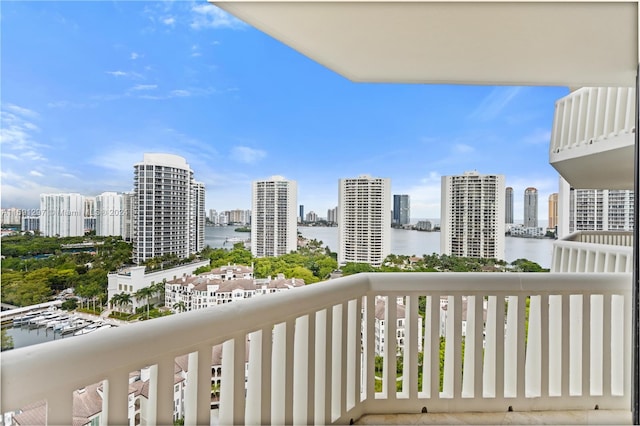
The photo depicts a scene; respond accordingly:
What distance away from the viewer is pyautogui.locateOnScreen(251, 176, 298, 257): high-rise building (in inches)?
88.4

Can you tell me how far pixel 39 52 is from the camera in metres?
1.48

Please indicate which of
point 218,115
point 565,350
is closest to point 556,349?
point 565,350

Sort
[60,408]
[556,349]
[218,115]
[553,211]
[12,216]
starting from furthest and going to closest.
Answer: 1. [553,211]
2. [218,115]
3. [556,349]
4. [12,216]
5. [60,408]

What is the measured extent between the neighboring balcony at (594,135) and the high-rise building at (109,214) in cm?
348

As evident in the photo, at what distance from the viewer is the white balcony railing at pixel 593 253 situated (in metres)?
2.78

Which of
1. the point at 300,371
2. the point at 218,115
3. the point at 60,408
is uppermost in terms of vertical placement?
the point at 218,115

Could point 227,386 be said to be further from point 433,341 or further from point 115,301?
point 433,341

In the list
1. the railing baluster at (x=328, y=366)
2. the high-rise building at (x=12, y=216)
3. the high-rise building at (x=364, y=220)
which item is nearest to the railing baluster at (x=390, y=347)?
the railing baluster at (x=328, y=366)

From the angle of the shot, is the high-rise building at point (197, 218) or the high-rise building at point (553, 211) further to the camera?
the high-rise building at point (553, 211)

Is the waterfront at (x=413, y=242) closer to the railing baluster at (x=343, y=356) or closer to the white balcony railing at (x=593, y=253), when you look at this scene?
the white balcony railing at (x=593, y=253)

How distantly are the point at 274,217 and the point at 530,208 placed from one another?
225 cm

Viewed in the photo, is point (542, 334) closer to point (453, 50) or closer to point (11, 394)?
point (453, 50)

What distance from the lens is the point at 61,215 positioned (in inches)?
55.3

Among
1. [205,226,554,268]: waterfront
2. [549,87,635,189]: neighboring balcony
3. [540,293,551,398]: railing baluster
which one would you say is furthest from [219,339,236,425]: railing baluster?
[549,87,635,189]: neighboring balcony
